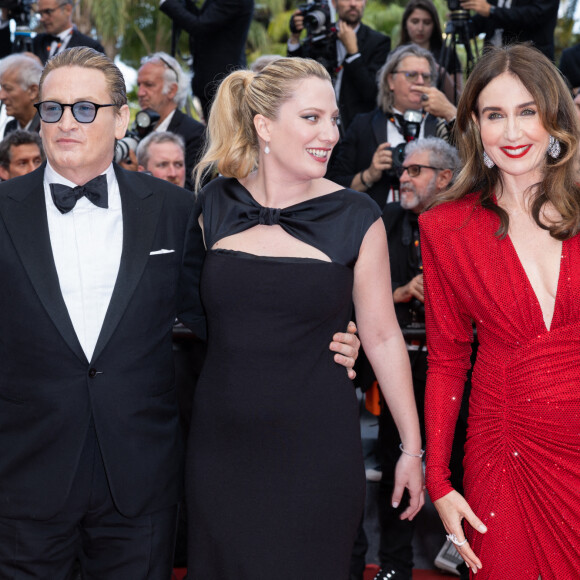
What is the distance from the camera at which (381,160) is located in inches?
190

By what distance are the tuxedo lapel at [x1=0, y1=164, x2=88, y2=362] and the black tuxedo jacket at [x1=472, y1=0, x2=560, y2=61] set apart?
385cm

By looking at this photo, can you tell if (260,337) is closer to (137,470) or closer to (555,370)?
(137,470)

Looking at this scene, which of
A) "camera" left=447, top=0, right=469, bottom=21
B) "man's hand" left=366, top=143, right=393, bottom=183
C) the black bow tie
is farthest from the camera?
"camera" left=447, top=0, right=469, bottom=21

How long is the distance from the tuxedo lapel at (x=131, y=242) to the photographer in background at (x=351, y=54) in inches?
128

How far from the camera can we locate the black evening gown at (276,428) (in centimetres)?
251

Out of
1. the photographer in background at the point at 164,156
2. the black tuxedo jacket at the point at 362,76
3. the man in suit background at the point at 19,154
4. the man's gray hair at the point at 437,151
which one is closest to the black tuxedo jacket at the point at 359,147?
the black tuxedo jacket at the point at 362,76

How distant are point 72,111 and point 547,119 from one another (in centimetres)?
139

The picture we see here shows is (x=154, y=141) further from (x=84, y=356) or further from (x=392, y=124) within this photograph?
(x=84, y=356)

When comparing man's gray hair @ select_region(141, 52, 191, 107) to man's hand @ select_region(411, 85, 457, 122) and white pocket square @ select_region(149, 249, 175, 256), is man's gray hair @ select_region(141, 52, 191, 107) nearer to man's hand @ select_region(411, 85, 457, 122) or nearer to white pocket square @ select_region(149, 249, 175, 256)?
man's hand @ select_region(411, 85, 457, 122)

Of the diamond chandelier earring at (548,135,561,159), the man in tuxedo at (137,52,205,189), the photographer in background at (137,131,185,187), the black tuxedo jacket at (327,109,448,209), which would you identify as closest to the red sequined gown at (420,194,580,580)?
the diamond chandelier earring at (548,135,561,159)

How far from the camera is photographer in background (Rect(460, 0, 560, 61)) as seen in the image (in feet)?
18.1

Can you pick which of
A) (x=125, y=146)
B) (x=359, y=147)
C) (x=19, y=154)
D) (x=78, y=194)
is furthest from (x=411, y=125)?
(x=78, y=194)

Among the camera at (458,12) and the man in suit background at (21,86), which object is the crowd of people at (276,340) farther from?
the man in suit background at (21,86)

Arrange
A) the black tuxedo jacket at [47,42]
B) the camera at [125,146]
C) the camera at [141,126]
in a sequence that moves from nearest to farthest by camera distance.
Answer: the camera at [125,146]
the camera at [141,126]
the black tuxedo jacket at [47,42]
